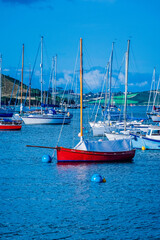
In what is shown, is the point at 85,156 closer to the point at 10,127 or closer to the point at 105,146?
the point at 105,146

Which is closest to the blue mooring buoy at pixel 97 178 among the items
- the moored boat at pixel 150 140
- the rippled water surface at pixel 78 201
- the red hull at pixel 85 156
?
the rippled water surface at pixel 78 201

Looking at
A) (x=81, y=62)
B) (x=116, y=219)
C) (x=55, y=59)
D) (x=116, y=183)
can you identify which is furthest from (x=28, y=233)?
(x=55, y=59)

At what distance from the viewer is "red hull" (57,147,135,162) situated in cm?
3806

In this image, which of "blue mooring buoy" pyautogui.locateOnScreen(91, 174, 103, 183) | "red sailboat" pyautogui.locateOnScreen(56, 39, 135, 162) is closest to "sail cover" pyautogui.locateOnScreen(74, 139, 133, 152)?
"red sailboat" pyautogui.locateOnScreen(56, 39, 135, 162)

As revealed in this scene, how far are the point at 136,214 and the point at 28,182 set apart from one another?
10.4 meters

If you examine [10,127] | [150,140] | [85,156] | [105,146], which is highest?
[105,146]

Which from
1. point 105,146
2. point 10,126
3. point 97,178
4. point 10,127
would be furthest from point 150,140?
point 10,127

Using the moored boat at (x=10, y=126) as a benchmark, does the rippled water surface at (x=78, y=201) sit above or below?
below

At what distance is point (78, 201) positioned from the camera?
26625 mm

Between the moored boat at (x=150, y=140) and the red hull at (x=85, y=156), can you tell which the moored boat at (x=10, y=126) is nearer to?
the moored boat at (x=150, y=140)

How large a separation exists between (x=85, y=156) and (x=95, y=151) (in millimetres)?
1128

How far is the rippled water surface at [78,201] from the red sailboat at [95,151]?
3.24 ft

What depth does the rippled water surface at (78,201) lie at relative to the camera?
21453 millimetres

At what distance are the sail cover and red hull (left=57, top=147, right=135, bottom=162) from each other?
46 cm
